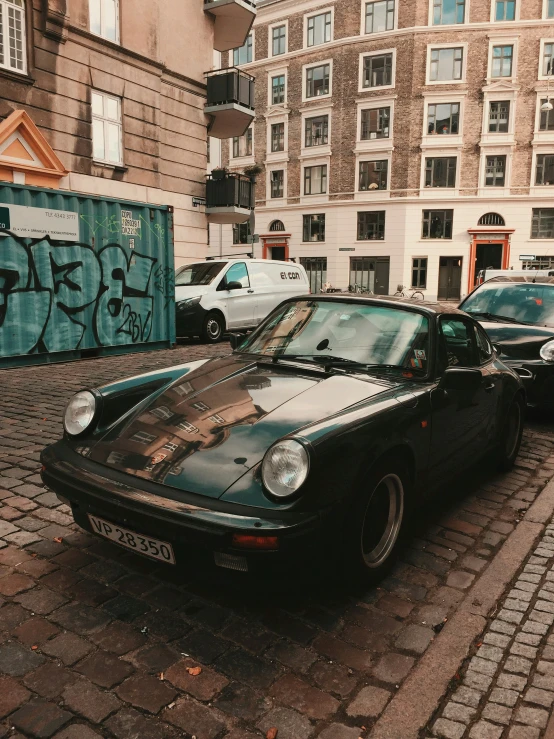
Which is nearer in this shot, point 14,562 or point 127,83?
point 14,562

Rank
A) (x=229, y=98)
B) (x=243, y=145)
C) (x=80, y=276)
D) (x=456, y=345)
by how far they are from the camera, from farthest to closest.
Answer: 1. (x=243, y=145)
2. (x=229, y=98)
3. (x=80, y=276)
4. (x=456, y=345)

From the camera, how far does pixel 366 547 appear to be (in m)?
3.01

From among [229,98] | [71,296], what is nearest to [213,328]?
[71,296]

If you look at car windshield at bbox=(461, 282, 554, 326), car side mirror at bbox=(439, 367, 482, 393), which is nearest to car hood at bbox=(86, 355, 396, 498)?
car side mirror at bbox=(439, 367, 482, 393)

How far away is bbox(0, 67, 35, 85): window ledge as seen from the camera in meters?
13.8

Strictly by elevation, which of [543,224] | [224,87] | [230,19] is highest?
[230,19]

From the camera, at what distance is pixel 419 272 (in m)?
40.3

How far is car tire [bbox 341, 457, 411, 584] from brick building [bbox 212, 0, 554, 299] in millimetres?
38331

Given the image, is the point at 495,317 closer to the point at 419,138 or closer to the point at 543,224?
the point at 543,224

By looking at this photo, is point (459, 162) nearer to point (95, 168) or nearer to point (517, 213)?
point (517, 213)

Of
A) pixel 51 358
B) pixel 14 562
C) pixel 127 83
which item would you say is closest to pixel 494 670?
pixel 14 562

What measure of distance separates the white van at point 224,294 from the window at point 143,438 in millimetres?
10241

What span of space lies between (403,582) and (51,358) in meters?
8.12

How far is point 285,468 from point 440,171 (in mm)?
40862
